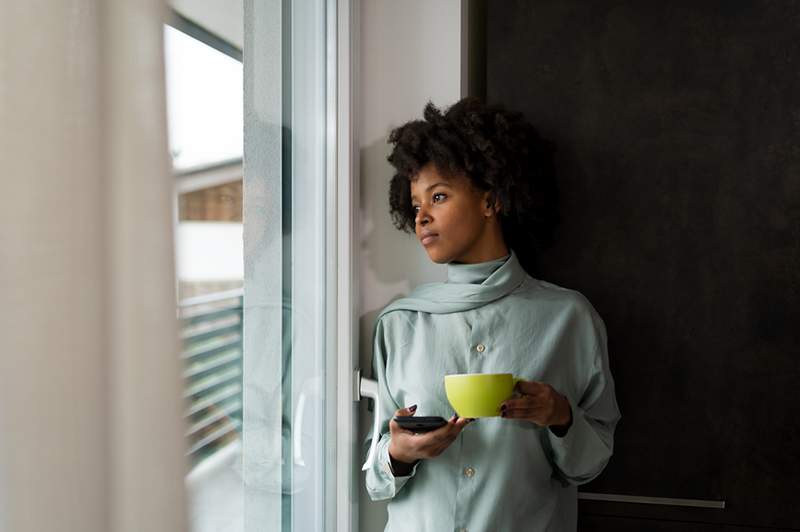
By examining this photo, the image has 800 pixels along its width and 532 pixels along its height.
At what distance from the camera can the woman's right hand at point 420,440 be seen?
3.79ft

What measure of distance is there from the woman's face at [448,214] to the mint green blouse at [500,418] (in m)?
0.06

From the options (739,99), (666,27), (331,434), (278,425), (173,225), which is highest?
→ (666,27)

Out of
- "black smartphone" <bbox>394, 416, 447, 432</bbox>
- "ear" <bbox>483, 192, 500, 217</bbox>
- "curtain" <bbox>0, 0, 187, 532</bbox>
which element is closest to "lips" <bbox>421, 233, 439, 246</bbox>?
"ear" <bbox>483, 192, 500, 217</bbox>

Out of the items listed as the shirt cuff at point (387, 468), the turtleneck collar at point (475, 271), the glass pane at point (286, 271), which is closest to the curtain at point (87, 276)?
the glass pane at point (286, 271)

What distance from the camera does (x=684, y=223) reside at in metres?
1.38

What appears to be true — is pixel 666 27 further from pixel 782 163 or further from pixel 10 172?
pixel 10 172

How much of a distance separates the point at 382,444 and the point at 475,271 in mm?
369

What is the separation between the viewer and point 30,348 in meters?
0.47

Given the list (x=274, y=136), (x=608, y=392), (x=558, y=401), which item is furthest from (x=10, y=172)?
(x=608, y=392)

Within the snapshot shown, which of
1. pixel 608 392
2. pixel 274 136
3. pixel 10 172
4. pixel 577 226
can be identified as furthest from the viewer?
pixel 577 226

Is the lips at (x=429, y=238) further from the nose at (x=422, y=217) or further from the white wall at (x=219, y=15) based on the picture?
the white wall at (x=219, y=15)

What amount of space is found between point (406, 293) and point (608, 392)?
47cm

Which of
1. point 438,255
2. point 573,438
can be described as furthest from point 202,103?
point 573,438

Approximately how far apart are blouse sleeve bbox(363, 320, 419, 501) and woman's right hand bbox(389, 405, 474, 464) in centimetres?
5
